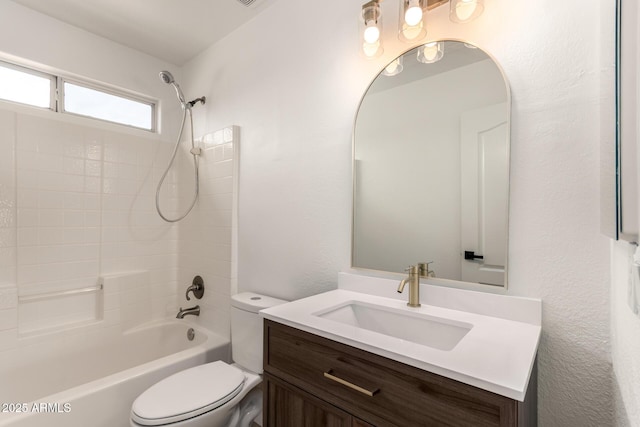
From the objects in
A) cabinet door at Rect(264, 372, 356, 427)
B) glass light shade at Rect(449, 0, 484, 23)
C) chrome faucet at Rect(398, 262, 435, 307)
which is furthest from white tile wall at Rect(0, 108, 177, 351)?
glass light shade at Rect(449, 0, 484, 23)

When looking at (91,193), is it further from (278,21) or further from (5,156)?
(278,21)

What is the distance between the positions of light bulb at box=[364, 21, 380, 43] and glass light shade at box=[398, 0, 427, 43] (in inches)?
3.9

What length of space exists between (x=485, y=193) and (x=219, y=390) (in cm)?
139

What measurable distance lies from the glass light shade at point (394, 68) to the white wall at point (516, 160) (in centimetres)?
5

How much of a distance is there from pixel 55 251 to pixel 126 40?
156 cm

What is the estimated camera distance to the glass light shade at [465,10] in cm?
114

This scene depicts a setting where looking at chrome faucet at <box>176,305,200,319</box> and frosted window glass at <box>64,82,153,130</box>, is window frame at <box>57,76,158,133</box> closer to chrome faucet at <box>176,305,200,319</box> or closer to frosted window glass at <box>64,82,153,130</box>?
frosted window glass at <box>64,82,153,130</box>

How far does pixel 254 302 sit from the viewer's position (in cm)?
172

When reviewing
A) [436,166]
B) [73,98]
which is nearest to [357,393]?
[436,166]

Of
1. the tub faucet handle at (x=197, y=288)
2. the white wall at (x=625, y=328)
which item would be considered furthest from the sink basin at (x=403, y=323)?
the tub faucet handle at (x=197, y=288)

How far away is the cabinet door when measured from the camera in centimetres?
96

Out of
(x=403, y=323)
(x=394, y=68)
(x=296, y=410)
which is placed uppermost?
(x=394, y=68)

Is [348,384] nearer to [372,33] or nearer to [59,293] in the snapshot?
[372,33]

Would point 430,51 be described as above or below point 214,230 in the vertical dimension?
above
